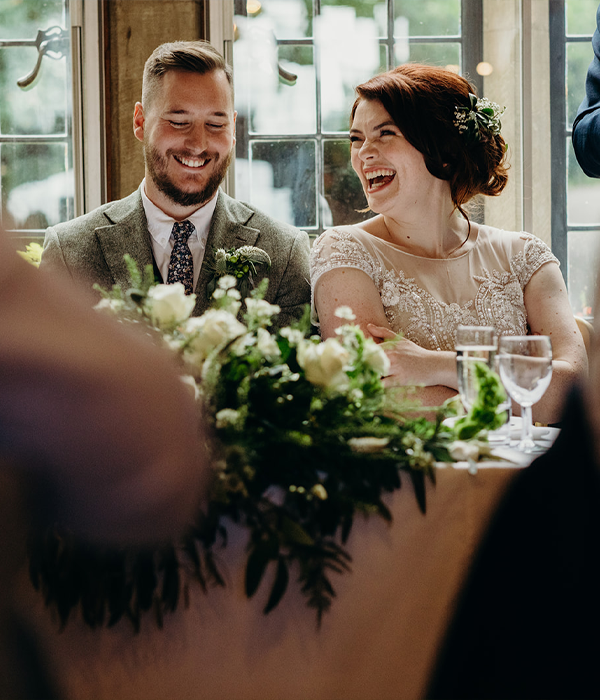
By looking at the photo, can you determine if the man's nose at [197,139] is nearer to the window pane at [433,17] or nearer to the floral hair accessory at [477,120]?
the floral hair accessory at [477,120]

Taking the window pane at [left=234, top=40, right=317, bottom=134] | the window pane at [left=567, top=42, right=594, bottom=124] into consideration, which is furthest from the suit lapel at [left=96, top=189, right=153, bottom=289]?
the window pane at [left=567, top=42, right=594, bottom=124]

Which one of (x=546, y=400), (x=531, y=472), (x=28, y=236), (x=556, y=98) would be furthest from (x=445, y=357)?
(x=28, y=236)

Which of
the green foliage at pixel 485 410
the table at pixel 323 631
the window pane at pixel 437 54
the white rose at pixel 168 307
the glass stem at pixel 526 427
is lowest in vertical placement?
the table at pixel 323 631

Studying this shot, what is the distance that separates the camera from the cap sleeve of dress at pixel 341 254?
1987mm

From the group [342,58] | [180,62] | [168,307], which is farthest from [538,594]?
[342,58]

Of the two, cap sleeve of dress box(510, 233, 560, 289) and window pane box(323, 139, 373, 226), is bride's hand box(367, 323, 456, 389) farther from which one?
window pane box(323, 139, 373, 226)

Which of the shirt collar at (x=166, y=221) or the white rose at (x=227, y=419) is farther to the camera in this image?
the shirt collar at (x=166, y=221)

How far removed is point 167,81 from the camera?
94.7 inches

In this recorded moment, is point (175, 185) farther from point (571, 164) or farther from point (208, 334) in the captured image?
point (571, 164)

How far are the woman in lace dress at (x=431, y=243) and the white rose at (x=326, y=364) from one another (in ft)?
3.23

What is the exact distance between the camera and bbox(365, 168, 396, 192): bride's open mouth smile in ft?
7.03

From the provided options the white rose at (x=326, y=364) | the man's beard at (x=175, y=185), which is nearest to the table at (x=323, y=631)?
the white rose at (x=326, y=364)

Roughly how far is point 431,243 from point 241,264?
0.57 m

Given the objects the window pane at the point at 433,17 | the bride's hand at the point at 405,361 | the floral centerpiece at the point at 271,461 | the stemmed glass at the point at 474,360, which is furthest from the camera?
the window pane at the point at 433,17
